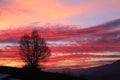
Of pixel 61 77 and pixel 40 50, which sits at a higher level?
pixel 40 50

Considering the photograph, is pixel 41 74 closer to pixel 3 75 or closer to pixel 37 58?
pixel 3 75

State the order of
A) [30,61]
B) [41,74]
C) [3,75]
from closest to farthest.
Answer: [3,75] → [41,74] → [30,61]

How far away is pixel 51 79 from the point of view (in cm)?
5038

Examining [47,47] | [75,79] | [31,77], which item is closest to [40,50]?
[47,47]

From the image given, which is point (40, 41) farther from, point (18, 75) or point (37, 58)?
point (18, 75)

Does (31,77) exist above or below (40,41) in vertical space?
below

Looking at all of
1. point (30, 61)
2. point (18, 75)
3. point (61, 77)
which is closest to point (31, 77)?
point (18, 75)

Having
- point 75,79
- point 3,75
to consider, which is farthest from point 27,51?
point 3,75

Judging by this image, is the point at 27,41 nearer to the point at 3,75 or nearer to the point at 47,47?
the point at 47,47

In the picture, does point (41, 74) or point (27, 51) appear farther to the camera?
point (27, 51)

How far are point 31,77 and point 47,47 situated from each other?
37.4 meters

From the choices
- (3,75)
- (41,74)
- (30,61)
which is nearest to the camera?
(3,75)

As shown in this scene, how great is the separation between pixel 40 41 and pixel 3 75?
37.7 m

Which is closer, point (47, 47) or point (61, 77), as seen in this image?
point (61, 77)
